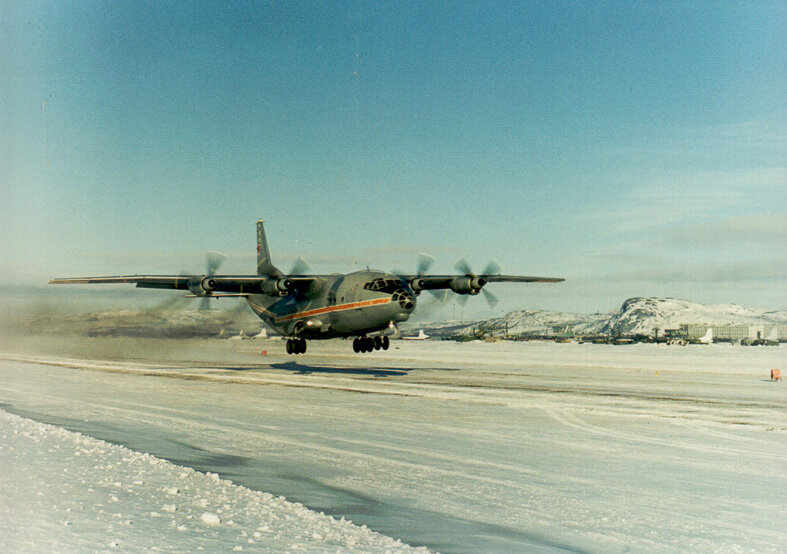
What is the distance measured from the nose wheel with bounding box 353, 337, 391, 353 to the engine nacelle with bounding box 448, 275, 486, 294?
6.93m

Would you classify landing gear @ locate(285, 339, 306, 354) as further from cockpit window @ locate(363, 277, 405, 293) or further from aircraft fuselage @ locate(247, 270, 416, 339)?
cockpit window @ locate(363, 277, 405, 293)

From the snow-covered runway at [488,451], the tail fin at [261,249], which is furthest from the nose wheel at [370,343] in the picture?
the tail fin at [261,249]

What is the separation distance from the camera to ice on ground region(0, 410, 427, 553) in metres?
8.11

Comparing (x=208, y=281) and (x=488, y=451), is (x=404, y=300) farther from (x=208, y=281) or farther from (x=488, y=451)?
(x=488, y=451)

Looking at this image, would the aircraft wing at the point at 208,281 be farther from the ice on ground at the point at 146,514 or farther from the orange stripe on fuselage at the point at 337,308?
the ice on ground at the point at 146,514

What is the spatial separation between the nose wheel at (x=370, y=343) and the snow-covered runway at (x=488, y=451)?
338 inches

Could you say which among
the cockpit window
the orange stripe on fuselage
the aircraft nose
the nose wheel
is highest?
the cockpit window

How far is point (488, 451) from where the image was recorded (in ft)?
53.0

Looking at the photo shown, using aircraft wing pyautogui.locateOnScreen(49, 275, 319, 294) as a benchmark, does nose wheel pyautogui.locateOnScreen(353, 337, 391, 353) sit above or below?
below

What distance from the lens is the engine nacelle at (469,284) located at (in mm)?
46562

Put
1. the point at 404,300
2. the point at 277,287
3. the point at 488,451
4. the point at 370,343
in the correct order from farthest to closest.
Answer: the point at 277,287
the point at 370,343
the point at 404,300
the point at 488,451

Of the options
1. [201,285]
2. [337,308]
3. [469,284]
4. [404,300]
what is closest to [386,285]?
[404,300]

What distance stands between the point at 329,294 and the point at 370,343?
426 cm

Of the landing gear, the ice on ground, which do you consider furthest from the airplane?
the ice on ground
